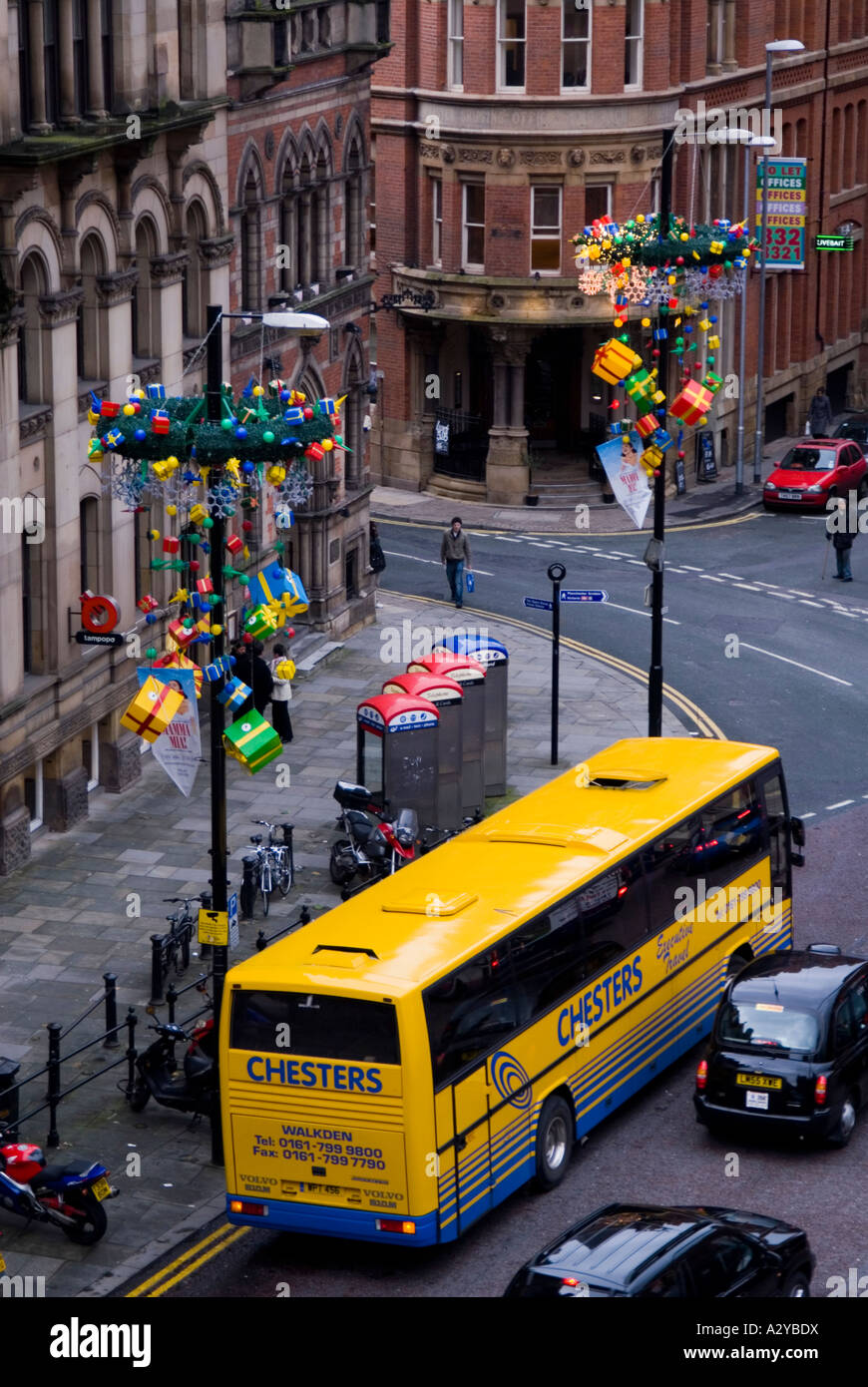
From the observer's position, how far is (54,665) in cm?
3272

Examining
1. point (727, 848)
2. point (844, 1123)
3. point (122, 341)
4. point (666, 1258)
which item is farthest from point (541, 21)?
point (666, 1258)

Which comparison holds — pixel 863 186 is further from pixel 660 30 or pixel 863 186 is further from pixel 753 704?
pixel 753 704

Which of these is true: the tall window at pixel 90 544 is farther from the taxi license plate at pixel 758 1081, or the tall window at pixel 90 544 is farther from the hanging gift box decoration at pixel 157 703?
the taxi license plate at pixel 758 1081

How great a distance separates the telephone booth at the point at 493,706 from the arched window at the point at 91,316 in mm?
6861

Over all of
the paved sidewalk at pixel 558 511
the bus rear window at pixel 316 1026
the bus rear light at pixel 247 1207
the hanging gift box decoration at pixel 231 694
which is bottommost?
the paved sidewalk at pixel 558 511

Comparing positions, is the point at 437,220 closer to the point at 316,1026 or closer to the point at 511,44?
the point at 511,44

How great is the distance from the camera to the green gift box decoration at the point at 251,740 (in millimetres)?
24609

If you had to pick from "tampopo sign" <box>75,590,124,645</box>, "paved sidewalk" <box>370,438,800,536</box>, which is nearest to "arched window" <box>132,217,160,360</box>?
"tampopo sign" <box>75,590,124,645</box>

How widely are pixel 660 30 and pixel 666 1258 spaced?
4270cm

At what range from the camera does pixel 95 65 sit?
32.8 metres

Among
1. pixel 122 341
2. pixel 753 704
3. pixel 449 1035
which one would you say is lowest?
pixel 753 704

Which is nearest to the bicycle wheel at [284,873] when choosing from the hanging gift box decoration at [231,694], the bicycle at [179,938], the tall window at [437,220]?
the bicycle at [179,938]

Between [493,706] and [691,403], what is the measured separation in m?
5.83

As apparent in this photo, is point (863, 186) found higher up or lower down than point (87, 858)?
higher up
